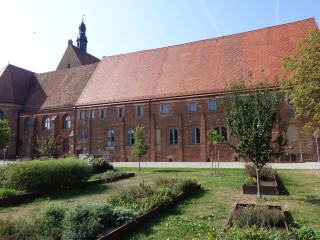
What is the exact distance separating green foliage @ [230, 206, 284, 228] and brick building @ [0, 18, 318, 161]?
2173 cm

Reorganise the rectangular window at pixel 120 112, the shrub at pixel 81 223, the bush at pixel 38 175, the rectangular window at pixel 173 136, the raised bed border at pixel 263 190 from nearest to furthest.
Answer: the shrub at pixel 81 223 < the raised bed border at pixel 263 190 < the bush at pixel 38 175 < the rectangular window at pixel 173 136 < the rectangular window at pixel 120 112

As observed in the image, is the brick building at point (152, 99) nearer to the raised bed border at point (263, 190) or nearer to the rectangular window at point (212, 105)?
the rectangular window at point (212, 105)

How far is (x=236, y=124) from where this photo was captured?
11.7 m

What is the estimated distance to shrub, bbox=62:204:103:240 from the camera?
5930 millimetres

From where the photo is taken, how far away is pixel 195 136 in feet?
102

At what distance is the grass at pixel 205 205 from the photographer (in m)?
7.13

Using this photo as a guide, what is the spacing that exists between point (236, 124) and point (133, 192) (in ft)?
16.1

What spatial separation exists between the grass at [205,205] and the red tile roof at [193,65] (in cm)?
1734

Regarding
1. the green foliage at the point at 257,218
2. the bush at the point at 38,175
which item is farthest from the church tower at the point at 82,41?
the green foliage at the point at 257,218

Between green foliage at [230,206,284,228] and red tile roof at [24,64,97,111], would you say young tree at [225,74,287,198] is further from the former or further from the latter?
red tile roof at [24,64,97,111]

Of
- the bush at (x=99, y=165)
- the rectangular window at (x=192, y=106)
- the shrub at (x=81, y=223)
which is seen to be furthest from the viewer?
the rectangular window at (x=192, y=106)

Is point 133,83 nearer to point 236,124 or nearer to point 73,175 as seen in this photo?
point 73,175

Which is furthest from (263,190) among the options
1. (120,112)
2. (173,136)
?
(120,112)

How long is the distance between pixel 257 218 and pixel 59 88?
40226mm
